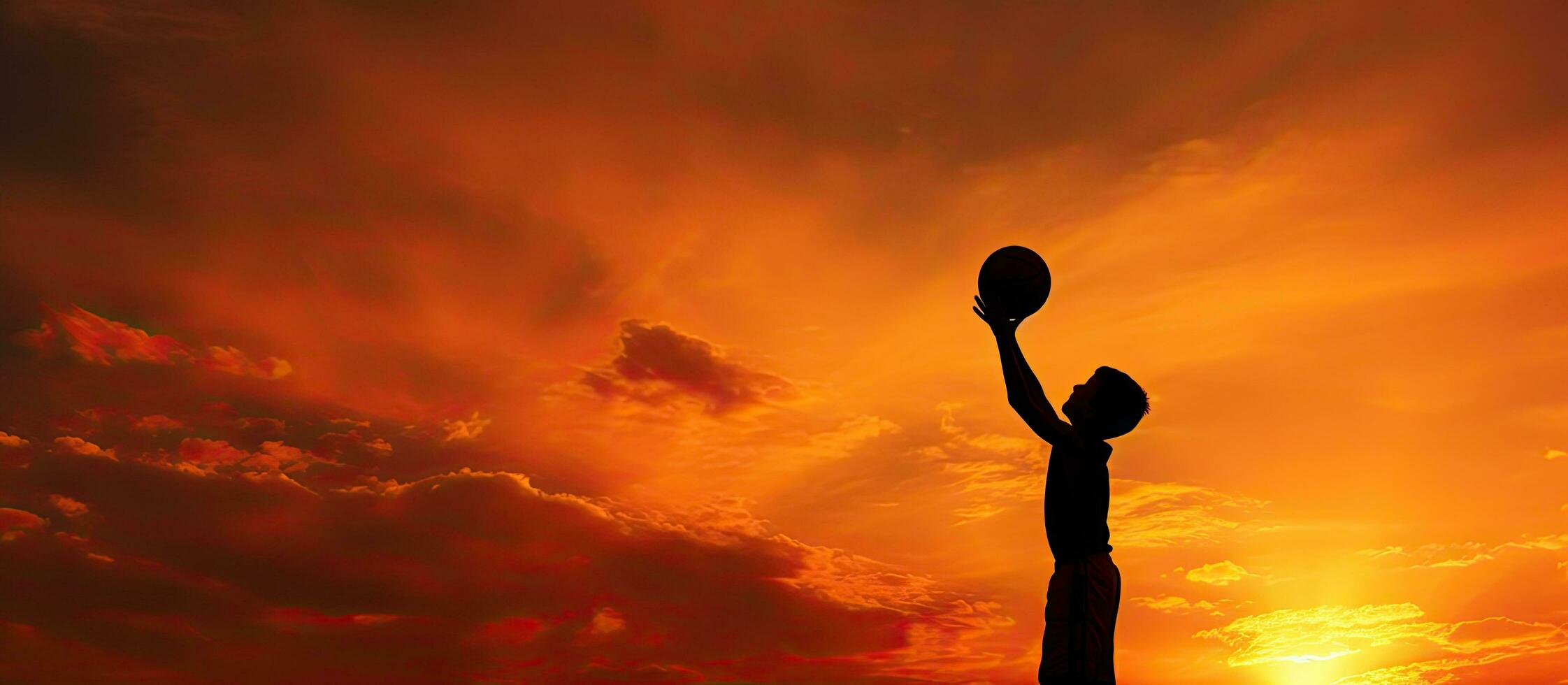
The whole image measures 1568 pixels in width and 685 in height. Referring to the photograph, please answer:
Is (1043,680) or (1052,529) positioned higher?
(1052,529)

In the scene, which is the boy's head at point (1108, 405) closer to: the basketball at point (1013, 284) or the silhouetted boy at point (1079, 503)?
the silhouetted boy at point (1079, 503)

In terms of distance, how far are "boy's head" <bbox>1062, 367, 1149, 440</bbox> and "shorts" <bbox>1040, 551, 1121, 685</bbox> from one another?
4.72ft

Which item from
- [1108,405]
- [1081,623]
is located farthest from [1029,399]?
[1081,623]

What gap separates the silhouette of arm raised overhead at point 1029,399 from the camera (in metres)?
13.7

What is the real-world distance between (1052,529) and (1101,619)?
1090mm

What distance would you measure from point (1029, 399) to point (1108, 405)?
3.11ft

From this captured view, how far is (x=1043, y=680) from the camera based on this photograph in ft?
43.4

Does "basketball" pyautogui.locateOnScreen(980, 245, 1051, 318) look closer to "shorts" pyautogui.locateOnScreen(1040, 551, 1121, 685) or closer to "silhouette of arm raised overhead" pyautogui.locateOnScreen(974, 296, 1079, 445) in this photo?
"silhouette of arm raised overhead" pyautogui.locateOnScreen(974, 296, 1079, 445)

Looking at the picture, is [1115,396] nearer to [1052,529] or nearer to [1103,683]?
[1052,529]

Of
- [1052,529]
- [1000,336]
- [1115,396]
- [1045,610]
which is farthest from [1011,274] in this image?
[1045,610]

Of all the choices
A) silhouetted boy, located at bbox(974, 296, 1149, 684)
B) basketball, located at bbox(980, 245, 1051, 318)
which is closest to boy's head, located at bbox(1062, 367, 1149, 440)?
silhouetted boy, located at bbox(974, 296, 1149, 684)

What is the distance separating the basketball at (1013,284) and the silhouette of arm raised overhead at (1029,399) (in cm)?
42

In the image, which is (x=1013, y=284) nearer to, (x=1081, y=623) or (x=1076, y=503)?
(x=1076, y=503)

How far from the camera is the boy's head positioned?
13.9 m
